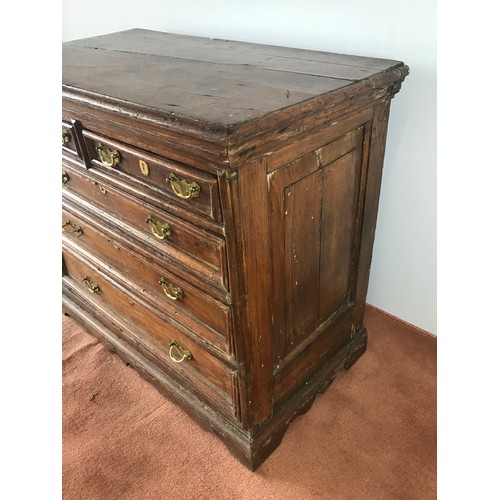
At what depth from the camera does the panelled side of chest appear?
1022mm

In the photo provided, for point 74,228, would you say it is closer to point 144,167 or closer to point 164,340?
point 164,340

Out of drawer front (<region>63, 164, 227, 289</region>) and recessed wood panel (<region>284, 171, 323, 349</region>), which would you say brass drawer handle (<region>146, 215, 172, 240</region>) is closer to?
drawer front (<region>63, 164, 227, 289</region>)

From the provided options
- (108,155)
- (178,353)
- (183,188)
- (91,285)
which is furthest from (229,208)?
(91,285)

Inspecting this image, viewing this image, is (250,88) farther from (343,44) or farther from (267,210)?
(343,44)

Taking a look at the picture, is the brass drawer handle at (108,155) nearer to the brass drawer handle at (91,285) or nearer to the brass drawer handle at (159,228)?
the brass drawer handle at (159,228)

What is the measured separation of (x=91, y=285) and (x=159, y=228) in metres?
0.68

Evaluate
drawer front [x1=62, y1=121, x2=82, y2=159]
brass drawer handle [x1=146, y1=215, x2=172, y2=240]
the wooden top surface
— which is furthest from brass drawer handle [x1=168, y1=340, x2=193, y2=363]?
the wooden top surface

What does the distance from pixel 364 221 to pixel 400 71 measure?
44 cm

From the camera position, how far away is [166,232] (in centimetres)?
116

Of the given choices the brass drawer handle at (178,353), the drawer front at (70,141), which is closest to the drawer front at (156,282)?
the brass drawer handle at (178,353)

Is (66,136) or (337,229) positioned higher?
(66,136)

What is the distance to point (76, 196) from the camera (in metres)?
1.50
